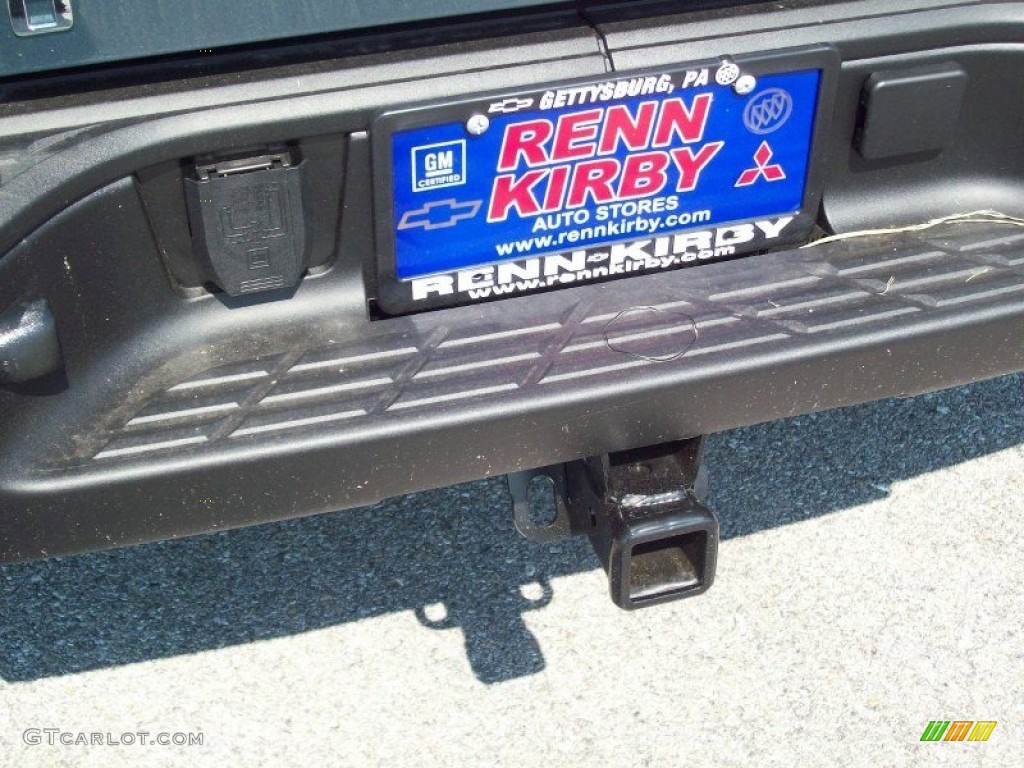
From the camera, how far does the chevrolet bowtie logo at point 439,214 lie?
1903mm

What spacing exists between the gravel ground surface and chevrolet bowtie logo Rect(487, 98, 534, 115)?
104 cm

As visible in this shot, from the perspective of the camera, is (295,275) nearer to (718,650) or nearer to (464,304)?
(464,304)

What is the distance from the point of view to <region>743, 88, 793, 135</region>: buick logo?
195cm

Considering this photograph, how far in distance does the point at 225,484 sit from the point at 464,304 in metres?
0.52

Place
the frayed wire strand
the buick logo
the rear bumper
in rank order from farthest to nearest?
the frayed wire strand, the buick logo, the rear bumper

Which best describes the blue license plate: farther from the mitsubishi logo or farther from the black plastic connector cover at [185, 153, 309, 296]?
the black plastic connector cover at [185, 153, 309, 296]

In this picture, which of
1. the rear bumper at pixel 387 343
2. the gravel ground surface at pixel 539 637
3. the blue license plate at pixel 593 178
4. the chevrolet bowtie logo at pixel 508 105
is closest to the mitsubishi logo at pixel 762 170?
the blue license plate at pixel 593 178

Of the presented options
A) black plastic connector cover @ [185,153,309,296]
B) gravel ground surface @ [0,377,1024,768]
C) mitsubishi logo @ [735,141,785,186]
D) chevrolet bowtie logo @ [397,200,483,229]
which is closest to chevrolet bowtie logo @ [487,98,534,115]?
chevrolet bowtie logo @ [397,200,483,229]

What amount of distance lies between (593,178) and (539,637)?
937 mm

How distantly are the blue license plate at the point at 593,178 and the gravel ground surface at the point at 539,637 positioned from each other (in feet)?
2.40

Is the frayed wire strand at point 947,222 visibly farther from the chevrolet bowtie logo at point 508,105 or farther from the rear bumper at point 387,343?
the chevrolet bowtie logo at point 508,105

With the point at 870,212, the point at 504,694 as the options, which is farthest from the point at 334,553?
the point at 870,212

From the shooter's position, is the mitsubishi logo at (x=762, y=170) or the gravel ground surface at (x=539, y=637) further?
the gravel ground surface at (x=539, y=637)

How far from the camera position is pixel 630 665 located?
7.68ft
